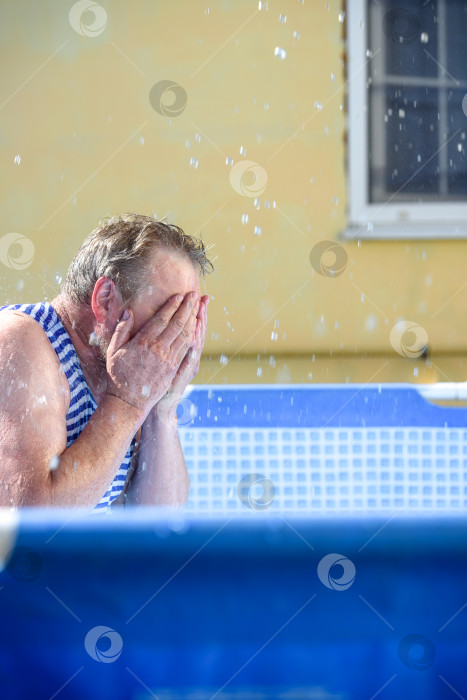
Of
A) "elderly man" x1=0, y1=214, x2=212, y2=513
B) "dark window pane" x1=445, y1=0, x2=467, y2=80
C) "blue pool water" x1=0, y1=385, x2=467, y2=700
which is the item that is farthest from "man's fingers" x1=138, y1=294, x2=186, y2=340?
"dark window pane" x1=445, y1=0, x2=467, y2=80

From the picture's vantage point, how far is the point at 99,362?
1.15 m

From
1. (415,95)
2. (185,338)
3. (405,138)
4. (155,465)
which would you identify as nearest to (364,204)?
(405,138)

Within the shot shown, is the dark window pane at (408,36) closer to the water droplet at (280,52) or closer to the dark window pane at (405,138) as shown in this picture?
the dark window pane at (405,138)

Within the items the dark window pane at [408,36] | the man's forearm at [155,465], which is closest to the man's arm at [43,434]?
the man's forearm at [155,465]

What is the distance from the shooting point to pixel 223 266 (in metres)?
2.85

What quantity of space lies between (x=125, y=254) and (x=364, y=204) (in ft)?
6.37

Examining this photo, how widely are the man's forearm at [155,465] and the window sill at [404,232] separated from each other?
1775 millimetres

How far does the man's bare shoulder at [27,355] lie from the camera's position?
0.98 meters

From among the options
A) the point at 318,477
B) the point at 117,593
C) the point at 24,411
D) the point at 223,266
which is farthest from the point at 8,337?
the point at 223,266

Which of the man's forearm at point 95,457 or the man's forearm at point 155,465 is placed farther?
the man's forearm at point 155,465

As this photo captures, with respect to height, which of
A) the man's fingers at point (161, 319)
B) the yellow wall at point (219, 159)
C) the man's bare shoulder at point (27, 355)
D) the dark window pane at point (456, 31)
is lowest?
the man's bare shoulder at point (27, 355)

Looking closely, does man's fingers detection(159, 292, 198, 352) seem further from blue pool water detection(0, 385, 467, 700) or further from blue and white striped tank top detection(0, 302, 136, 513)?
blue pool water detection(0, 385, 467, 700)

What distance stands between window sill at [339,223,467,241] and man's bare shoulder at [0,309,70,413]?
1971 mm

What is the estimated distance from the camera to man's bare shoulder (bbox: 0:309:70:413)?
3.21 ft
